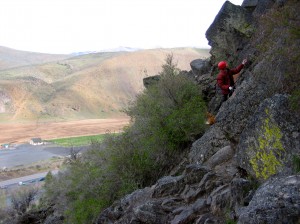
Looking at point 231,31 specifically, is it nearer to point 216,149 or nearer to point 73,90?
point 216,149

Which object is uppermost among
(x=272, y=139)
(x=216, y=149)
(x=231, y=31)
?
(x=231, y=31)

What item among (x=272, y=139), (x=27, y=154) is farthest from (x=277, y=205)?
(x=27, y=154)

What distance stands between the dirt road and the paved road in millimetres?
7589

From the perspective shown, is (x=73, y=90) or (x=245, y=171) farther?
(x=73, y=90)

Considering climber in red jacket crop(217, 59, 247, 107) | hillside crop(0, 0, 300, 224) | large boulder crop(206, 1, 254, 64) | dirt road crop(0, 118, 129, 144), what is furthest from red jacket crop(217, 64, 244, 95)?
dirt road crop(0, 118, 129, 144)

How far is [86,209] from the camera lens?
16.0m

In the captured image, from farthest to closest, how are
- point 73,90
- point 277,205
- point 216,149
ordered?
point 73,90, point 216,149, point 277,205

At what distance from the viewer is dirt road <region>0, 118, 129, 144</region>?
240 feet

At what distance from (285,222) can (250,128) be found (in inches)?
122

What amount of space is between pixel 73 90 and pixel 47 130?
100 ft

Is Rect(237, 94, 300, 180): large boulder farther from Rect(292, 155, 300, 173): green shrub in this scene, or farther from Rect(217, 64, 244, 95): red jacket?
Rect(217, 64, 244, 95): red jacket

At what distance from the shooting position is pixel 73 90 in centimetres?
11181

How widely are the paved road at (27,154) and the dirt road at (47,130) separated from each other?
7.59m

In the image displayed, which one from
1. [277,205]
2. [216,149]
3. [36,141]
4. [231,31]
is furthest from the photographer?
[36,141]
